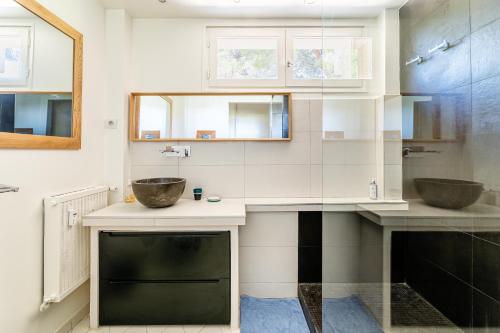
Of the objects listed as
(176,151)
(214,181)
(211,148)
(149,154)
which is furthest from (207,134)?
(149,154)

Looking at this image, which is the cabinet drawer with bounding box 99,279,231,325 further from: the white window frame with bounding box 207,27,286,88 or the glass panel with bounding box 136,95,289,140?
the white window frame with bounding box 207,27,286,88

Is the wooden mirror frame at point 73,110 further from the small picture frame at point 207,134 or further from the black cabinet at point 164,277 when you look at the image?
the small picture frame at point 207,134

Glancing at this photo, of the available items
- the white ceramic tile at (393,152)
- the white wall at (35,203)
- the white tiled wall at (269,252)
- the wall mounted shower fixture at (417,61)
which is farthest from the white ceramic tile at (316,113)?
the white wall at (35,203)

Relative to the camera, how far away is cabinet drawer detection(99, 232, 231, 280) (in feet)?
4.80

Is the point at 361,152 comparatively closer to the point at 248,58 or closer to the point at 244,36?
the point at 248,58

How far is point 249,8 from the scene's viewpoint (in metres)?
1.86

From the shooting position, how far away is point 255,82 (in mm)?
1989

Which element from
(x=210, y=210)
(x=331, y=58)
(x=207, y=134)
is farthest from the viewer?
(x=207, y=134)

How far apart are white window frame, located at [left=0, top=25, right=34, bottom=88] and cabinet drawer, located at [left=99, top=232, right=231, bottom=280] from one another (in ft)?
3.07

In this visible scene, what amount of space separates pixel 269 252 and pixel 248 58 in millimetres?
1652

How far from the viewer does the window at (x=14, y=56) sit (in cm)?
109

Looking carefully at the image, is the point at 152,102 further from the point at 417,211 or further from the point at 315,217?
the point at 417,211

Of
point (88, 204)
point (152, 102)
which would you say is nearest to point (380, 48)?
point (152, 102)

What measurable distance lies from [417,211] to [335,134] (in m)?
0.72
